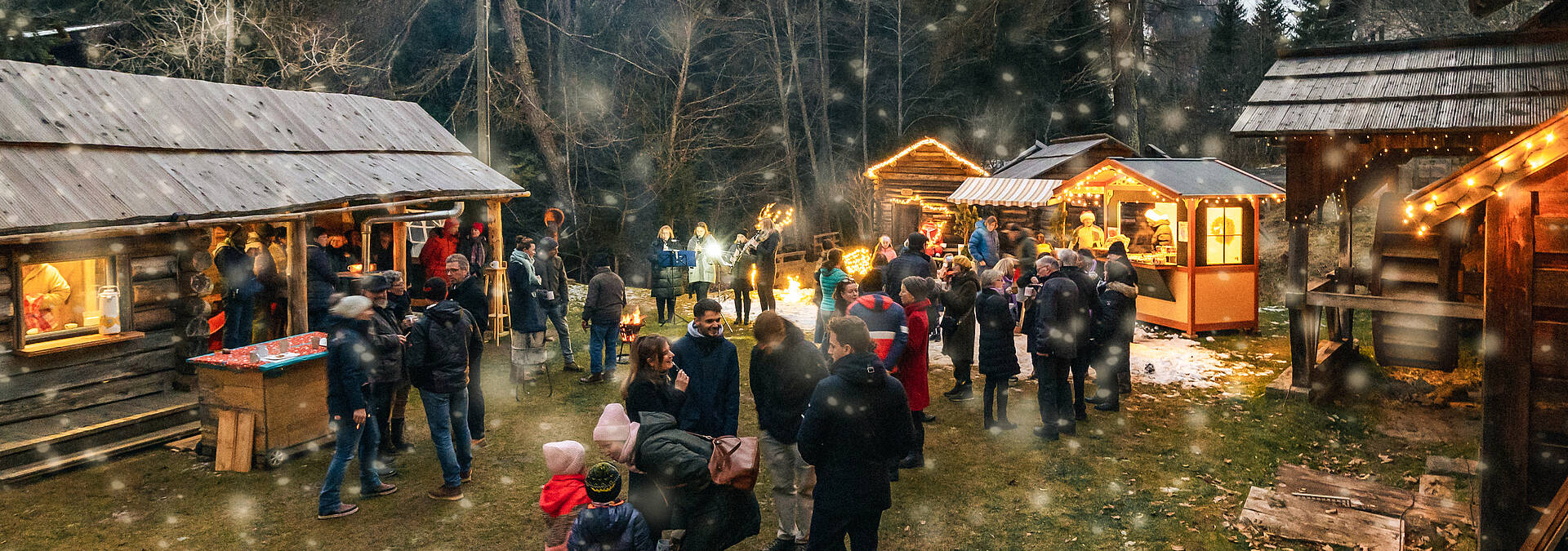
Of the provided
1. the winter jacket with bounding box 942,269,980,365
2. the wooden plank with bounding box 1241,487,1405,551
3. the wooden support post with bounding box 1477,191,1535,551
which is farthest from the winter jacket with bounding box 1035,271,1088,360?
the wooden support post with bounding box 1477,191,1535,551

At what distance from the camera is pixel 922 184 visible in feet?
80.3

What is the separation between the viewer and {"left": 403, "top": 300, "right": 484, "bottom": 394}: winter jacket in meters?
6.44

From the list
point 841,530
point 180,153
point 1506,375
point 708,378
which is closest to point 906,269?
point 708,378

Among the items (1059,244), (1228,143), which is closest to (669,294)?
(1059,244)

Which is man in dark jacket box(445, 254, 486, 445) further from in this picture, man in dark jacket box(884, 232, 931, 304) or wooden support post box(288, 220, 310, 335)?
man in dark jacket box(884, 232, 931, 304)

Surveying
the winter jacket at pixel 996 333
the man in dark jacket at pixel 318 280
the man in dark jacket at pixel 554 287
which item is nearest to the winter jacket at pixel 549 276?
the man in dark jacket at pixel 554 287

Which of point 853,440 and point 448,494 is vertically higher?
point 853,440

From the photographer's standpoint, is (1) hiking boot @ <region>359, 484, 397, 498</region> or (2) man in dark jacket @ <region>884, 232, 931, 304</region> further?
(2) man in dark jacket @ <region>884, 232, 931, 304</region>

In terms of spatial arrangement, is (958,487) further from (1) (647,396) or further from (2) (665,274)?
(2) (665,274)

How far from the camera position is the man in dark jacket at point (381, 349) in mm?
6457

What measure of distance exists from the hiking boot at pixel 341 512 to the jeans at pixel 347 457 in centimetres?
2

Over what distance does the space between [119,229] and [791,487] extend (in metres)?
6.13

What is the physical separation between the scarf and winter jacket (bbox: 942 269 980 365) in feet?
16.9

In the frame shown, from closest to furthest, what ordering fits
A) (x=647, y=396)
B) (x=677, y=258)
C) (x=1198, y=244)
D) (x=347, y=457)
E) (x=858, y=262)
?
1. (x=647, y=396)
2. (x=347, y=457)
3. (x=1198, y=244)
4. (x=677, y=258)
5. (x=858, y=262)
